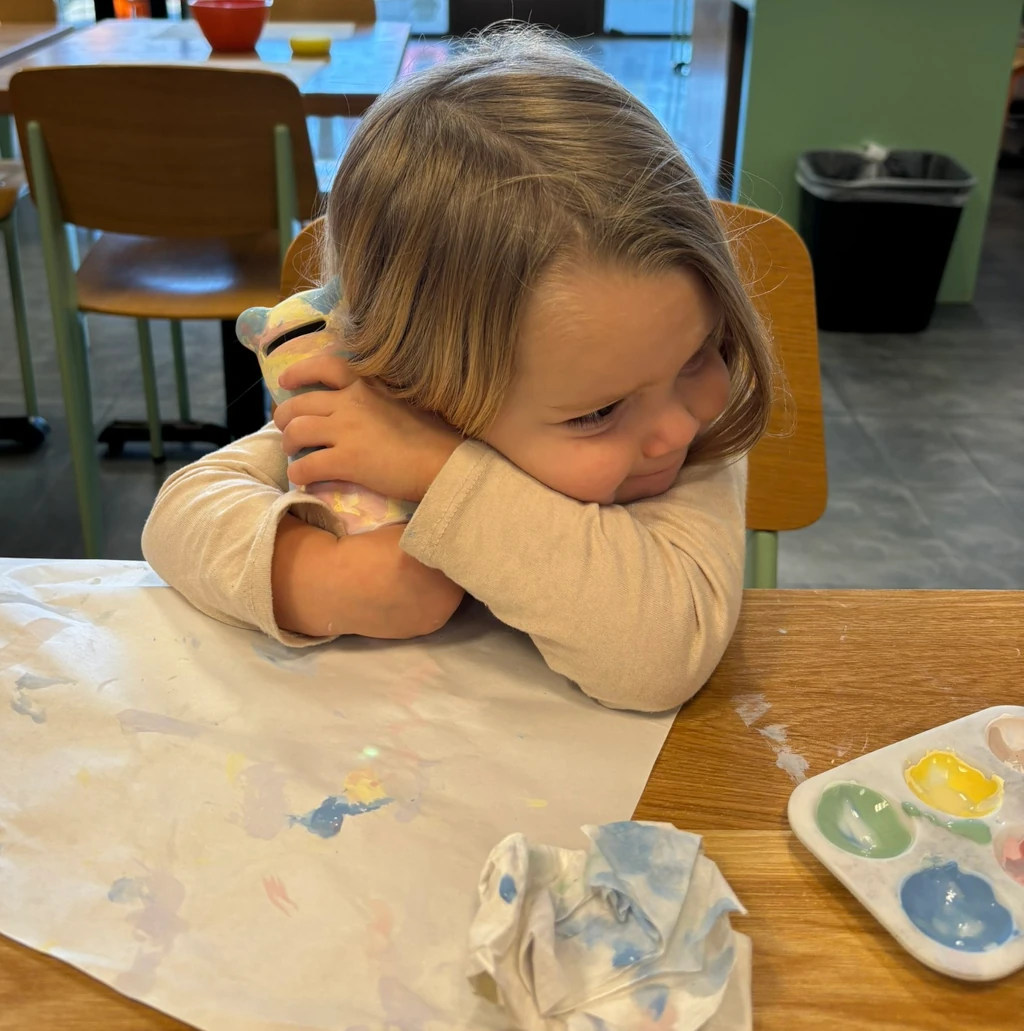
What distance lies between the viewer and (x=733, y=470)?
2.38ft

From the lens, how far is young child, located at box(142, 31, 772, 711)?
1.82 feet

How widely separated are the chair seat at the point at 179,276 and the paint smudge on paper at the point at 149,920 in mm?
1352

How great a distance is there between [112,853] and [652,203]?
404 mm

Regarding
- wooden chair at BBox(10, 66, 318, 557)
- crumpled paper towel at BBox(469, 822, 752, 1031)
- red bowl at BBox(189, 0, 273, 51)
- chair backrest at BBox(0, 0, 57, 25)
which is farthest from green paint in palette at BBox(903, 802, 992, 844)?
chair backrest at BBox(0, 0, 57, 25)

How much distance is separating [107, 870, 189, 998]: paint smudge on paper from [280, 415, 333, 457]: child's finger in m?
0.27

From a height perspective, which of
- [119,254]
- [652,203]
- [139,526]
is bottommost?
[139,526]

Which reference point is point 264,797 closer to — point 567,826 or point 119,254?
point 567,826

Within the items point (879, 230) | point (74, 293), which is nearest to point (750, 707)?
point (74, 293)

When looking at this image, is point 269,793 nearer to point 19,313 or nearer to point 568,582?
point 568,582

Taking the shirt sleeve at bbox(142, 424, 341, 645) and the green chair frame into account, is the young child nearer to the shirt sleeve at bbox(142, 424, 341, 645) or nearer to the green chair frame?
the shirt sleeve at bbox(142, 424, 341, 645)

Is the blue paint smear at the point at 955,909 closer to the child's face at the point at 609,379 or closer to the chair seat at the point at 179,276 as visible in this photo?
the child's face at the point at 609,379

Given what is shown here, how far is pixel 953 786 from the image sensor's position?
530 mm

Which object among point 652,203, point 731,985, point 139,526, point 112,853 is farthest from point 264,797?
point 139,526

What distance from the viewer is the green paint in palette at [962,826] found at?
1.63 ft
